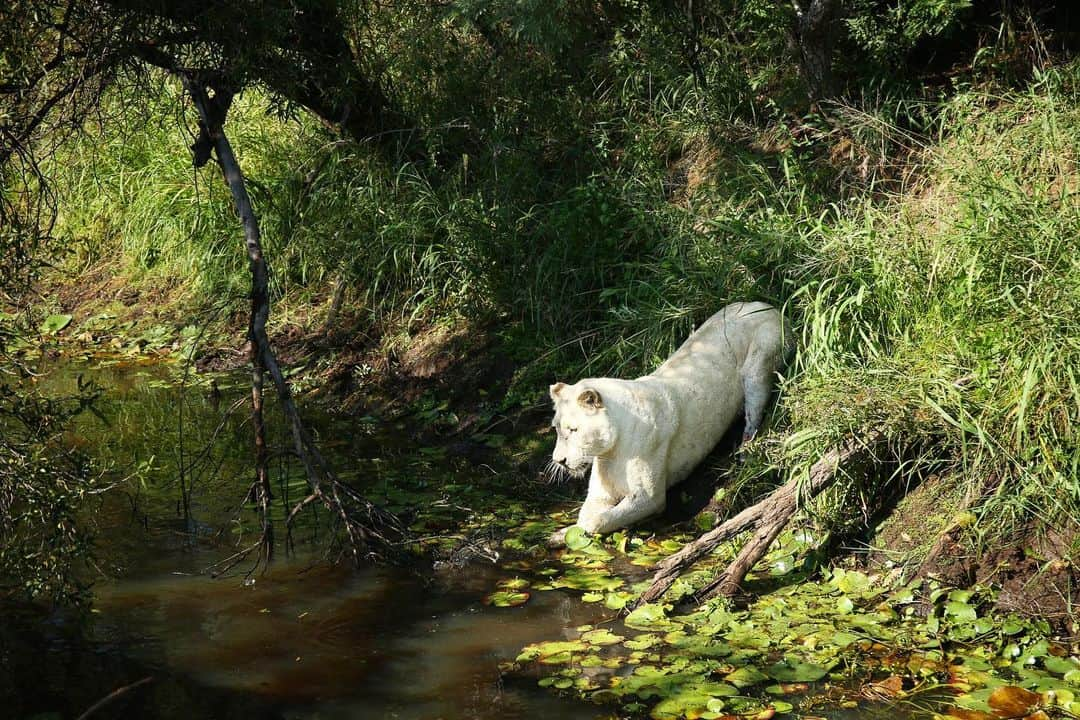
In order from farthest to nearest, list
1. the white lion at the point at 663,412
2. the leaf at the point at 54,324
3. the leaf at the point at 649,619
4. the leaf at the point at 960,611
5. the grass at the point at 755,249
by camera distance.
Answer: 1. the leaf at the point at 54,324
2. the white lion at the point at 663,412
3. the grass at the point at 755,249
4. the leaf at the point at 649,619
5. the leaf at the point at 960,611

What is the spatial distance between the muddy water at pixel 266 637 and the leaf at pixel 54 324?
5869 mm

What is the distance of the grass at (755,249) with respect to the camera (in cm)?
542

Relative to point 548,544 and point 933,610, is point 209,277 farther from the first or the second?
point 933,610

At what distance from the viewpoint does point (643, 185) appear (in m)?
8.52

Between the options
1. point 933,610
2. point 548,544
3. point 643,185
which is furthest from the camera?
point 643,185

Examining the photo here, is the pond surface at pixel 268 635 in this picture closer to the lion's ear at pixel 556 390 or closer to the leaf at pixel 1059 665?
the leaf at pixel 1059 665

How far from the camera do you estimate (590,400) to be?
20.0 ft

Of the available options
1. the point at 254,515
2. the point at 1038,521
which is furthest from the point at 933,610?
the point at 254,515

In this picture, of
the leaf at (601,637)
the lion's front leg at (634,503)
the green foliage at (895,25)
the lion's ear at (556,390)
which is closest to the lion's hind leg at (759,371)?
the lion's front leg at (634,503)

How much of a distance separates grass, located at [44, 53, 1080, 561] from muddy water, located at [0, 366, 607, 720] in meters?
1.61

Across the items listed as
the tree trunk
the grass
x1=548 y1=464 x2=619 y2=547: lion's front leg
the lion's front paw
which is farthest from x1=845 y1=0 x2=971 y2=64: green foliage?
the lion's front paw

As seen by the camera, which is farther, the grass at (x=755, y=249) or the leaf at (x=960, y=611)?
the grass at (x=755, y=249)

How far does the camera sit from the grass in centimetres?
542

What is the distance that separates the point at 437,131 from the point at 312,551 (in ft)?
14.4
